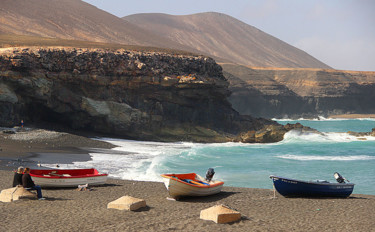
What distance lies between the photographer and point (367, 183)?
23.4 metres

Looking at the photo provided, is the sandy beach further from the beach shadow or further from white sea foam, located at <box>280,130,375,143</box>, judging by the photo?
white sea foam, located at <box>280,130,375,143</box>

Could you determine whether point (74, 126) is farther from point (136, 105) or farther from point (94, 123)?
point (136, 105)

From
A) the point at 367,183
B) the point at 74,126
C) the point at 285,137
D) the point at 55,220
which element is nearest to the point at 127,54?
the point at 74,126

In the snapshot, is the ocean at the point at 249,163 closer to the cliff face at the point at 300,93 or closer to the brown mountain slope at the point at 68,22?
the brown mountain slope at the point at 68,22

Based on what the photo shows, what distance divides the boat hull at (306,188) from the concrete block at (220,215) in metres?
4.69

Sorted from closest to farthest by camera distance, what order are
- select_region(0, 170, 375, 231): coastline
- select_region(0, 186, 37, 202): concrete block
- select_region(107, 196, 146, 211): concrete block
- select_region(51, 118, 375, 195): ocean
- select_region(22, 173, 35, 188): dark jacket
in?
select_region(0, 170, 375, 231): coastline, select_region(107, 196, 146, 211): concrete block, select_region(0, 186, 37, 202): concrete block, select_region(22, 173, 35, 188): dark jacket, select_region(51, 118, 375, 195): ocean

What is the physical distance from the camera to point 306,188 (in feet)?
57.1

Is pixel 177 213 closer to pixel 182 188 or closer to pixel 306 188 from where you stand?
pixel 182 188

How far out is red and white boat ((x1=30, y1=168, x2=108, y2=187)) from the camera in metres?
18.1

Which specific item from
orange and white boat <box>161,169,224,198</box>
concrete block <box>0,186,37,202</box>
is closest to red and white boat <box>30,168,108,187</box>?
concrete block <box>0,186,37,202</box>

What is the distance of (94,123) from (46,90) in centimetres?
620

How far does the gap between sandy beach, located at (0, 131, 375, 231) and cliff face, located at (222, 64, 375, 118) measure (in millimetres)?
104406

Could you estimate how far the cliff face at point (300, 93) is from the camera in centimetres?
12562

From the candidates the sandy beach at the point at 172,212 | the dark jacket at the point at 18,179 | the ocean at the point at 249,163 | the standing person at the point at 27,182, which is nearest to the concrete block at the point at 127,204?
the sandy beach at the point at 172,212
